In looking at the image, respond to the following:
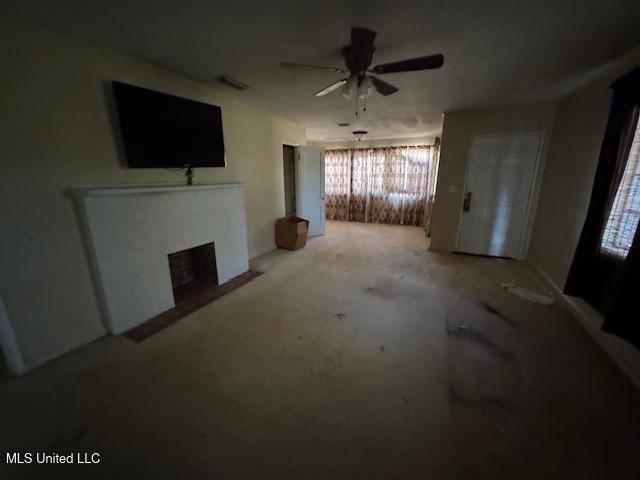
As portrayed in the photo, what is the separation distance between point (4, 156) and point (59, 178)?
272 millimetres

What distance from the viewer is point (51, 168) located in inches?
69.3

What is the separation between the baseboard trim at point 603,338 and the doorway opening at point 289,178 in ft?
14.4

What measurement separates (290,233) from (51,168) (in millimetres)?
3004

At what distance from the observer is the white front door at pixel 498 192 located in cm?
364

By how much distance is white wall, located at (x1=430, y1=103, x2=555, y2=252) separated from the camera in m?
3.47

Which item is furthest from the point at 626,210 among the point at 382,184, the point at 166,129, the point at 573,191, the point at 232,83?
the point at 382,184

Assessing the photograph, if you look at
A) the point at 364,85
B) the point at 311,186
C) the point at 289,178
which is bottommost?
the point at 311,186

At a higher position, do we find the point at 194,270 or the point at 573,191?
the point at 573,191

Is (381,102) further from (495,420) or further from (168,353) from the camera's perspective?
(168,353)

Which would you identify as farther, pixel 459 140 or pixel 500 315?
pixel 459 140

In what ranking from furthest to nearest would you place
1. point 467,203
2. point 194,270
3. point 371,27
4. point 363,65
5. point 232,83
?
point 467,203, point 194,270, point 232,83, point 363,65, point 371,27

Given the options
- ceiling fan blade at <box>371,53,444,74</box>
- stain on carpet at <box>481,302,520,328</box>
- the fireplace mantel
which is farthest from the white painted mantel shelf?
stain on carpet at <box>481,302,520,328</box>

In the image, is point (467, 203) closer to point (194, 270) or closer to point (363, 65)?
point (363, 65)

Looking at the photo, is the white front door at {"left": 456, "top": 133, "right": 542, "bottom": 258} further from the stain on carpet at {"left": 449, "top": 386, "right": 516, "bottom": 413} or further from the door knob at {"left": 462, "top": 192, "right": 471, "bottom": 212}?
the stain on carpet at {"left": 449, "top": 386, "right": 516, "bottom": 413}
